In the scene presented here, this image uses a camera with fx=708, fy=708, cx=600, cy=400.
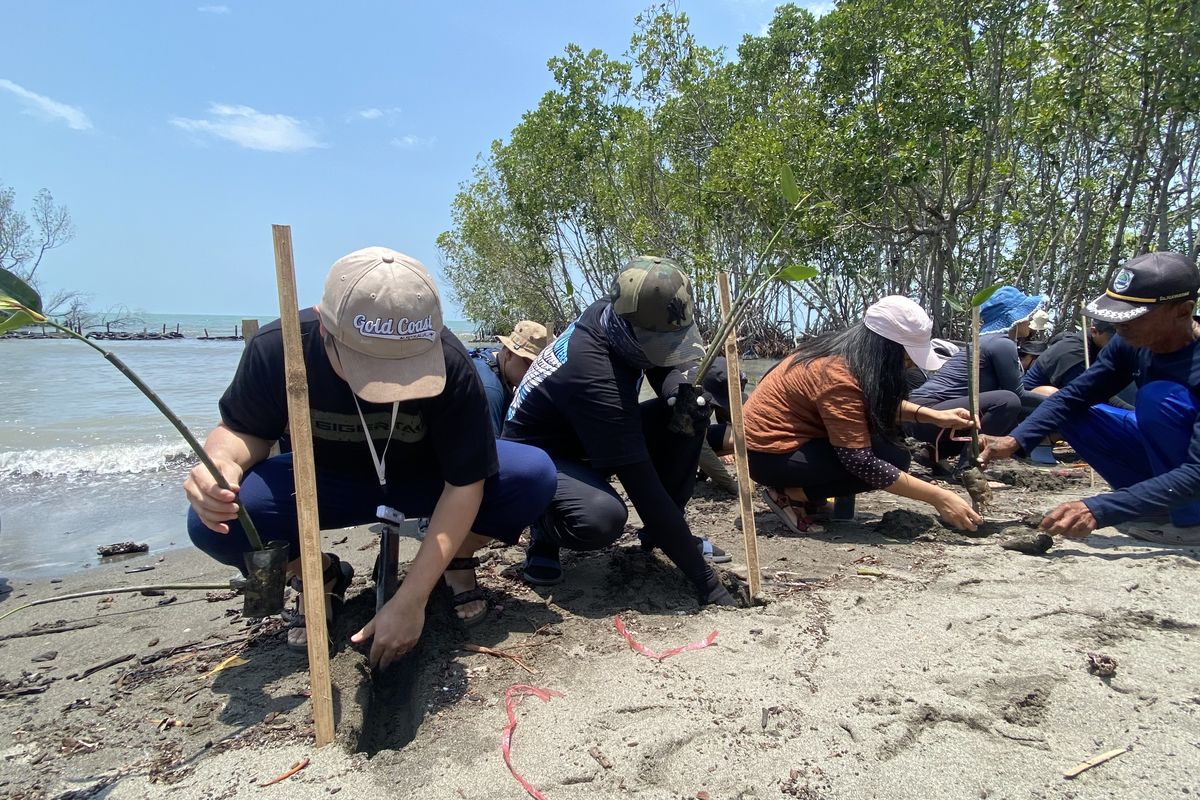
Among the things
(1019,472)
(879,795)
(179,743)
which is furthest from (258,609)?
(1019,472)

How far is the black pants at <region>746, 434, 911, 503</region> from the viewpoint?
317cm

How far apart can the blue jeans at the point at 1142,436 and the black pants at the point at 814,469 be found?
791 mm

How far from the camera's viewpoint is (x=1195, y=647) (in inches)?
74.9

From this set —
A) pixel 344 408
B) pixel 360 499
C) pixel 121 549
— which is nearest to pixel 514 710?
pixel 360 499

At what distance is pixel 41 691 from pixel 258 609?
0.86 m

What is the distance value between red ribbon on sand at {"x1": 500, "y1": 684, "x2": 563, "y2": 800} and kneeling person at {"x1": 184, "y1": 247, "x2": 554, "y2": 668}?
30 centimetres

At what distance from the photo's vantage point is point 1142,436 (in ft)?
9.39

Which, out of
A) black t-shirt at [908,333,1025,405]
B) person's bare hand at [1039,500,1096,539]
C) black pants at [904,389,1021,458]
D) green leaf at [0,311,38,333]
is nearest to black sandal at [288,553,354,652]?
green leaf at [0,311,38,333]

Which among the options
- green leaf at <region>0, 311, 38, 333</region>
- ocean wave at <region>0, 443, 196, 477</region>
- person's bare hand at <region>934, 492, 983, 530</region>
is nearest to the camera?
green leaf at <region>0, 311, 38, 333</region>

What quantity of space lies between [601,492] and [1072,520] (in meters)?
1.70

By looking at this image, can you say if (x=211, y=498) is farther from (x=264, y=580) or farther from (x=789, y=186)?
(x=789, y=186)

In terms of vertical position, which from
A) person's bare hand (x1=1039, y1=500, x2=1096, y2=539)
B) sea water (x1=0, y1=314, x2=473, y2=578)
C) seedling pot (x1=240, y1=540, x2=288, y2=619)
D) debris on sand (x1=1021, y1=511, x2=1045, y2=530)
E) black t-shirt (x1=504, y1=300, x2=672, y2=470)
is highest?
black t-shirt (x1=504, y1=300, x2=672, y2=470)

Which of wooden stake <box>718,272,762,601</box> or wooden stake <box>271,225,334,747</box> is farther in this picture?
wooden stake <box>718,272,762,601</box>

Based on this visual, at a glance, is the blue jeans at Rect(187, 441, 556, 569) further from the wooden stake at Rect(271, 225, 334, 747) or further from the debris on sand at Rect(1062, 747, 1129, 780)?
the debris on sand at Rect(1062, 747, 1129, 780)
